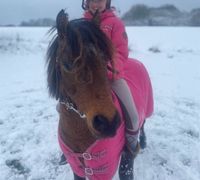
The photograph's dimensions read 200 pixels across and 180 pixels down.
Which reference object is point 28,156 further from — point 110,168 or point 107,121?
point 107,121

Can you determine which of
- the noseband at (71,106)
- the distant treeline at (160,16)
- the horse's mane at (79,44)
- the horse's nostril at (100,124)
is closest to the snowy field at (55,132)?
the horse's mane at (79,44)

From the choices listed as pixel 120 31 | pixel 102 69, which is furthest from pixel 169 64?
pixel 102 69

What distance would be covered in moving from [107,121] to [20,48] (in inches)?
511

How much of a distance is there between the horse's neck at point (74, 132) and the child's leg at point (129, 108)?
0.49 metres

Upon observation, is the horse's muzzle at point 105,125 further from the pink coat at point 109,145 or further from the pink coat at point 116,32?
the pink coat at point 116,32

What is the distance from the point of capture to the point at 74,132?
2199mm

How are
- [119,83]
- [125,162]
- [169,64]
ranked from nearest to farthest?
[119,83], [125,162], [169,64]

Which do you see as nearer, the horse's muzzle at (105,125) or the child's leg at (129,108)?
the horse's muzzle at (105,125)

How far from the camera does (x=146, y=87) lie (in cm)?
334

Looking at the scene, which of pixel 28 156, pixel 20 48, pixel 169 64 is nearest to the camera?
pixel 28 156

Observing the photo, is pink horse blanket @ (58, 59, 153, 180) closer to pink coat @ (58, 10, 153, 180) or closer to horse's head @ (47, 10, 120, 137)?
pink coat @ (58, 10, 153, 180)

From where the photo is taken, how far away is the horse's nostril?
5.78 ft

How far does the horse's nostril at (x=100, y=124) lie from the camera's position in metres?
1.76

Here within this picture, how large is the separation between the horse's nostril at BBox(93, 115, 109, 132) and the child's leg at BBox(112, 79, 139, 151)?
70 cm
